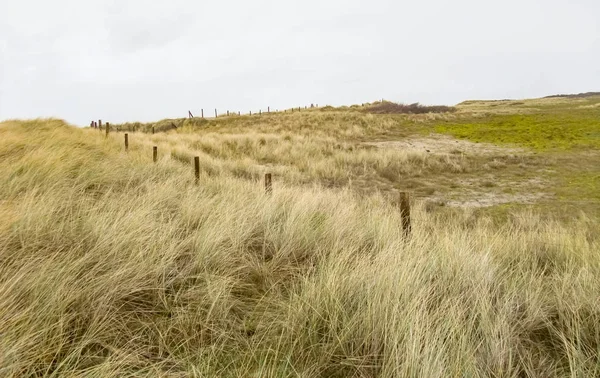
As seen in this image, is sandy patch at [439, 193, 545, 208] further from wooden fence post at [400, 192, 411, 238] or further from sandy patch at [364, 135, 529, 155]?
sandy patch at [364, 135, 529, 155]

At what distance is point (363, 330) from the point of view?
2166 millimetres

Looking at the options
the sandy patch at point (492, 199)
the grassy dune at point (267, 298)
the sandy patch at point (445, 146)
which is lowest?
the sandy patch at point (492, 199)

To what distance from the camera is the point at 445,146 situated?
1955cm

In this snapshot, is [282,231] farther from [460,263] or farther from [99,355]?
[99,355]

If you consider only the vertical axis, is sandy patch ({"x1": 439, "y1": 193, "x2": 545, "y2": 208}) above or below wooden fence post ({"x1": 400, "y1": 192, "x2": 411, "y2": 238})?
below

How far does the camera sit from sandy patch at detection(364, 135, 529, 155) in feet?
57.5

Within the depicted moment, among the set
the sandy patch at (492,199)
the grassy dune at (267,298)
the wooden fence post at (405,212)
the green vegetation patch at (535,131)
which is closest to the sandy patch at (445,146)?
the green vegetation patch at (535,131)

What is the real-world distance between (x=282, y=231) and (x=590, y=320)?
2946mm

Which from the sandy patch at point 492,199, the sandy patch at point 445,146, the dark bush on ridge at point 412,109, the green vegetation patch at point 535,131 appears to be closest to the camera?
the sandy patch at point 492,199

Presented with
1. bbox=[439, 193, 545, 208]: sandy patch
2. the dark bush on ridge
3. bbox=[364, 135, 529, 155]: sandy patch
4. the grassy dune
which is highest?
the dark bush on ridge

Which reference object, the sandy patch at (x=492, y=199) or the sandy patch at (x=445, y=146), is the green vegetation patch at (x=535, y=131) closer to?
the sandy patch at (x=445, y=146)

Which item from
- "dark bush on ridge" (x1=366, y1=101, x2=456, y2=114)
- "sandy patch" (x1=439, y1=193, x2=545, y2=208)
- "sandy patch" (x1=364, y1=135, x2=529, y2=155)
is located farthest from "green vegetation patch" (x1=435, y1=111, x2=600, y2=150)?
"dark bush on ridge" (x1=366, y1=101, x2=456, y2=114)

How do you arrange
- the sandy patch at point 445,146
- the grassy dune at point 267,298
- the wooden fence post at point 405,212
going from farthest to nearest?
the sandy patch at point 445,146, the wooden fence post at point 405,212, the grassy dune at point 267,298

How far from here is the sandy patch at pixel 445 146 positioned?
17.5 meters
